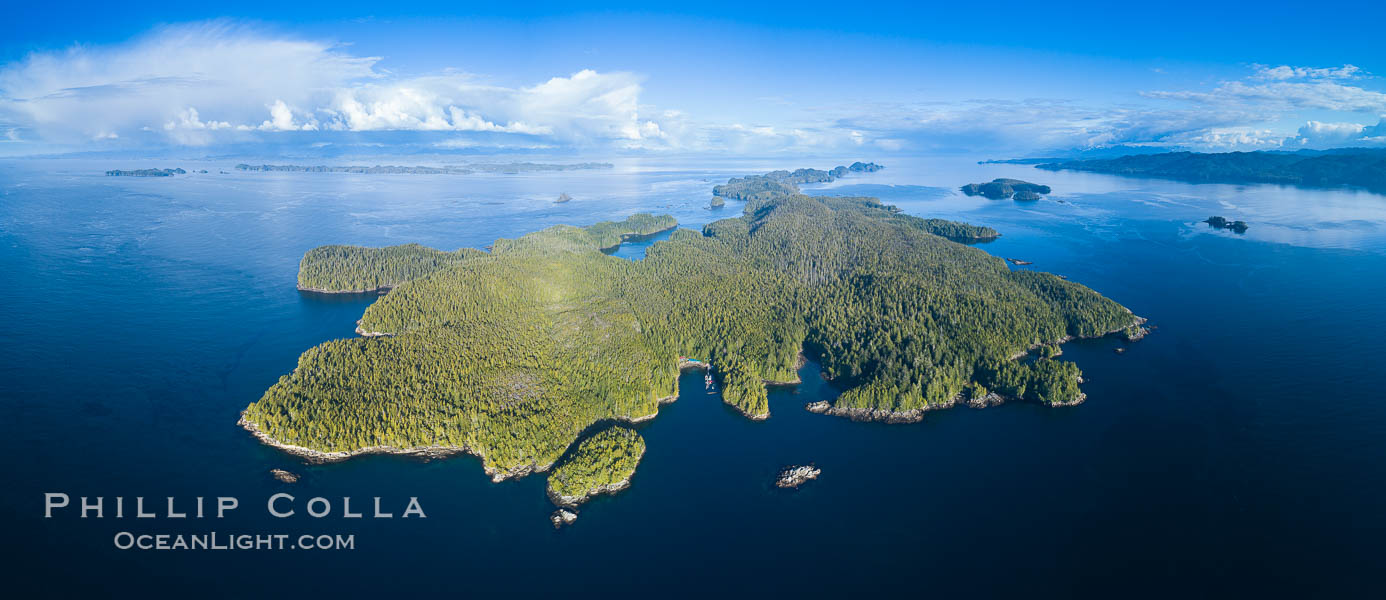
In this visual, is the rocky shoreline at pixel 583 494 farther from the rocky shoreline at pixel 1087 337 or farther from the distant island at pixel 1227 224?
the distant island at pixel 1227 224

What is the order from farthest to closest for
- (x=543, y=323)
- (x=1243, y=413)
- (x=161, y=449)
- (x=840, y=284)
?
(x=840, y=284), (x=543, y=323), (x=1243, y=413), (x=161, y=449)

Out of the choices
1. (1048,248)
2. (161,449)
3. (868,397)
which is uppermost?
(1048,248)

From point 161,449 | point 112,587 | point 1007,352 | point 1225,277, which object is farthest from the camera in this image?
point 1225,277

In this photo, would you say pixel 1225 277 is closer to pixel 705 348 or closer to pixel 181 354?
pixel 705 348

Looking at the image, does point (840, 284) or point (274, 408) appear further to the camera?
point (840, 284)

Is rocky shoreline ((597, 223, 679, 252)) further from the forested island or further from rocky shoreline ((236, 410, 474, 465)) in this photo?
rocky shoreline ((236, 410, 474, 465))

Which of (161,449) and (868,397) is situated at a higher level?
(868,397)

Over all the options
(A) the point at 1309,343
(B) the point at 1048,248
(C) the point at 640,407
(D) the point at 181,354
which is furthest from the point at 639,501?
(B) the point at 1048,248
